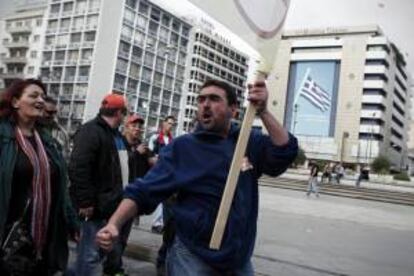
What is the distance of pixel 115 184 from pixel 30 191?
1094 millimetres

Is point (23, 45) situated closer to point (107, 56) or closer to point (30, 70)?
point (30, 70)

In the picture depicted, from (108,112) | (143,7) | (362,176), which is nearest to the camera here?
(108,112)

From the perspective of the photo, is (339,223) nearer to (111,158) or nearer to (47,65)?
(111,158)

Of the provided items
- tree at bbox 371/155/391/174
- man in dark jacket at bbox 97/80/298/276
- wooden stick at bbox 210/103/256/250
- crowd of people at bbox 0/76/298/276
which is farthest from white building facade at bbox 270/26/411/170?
wooden stick at bbox 210/103/256/250

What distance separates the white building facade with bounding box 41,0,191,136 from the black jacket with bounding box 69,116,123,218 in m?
79.0

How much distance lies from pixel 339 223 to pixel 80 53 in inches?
2962

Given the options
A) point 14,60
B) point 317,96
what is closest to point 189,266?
point 14,60

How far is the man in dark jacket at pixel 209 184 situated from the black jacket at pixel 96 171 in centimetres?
154

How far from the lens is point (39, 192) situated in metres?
3.32

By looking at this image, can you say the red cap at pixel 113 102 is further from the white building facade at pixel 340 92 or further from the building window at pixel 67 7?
the building window at pixel 67 7

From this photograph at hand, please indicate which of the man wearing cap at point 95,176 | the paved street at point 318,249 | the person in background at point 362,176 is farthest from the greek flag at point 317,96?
the man wearing cap at point 95,176

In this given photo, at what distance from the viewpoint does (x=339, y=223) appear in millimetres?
13883

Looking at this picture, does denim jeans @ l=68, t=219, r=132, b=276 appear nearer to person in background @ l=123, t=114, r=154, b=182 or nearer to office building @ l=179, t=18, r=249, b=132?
person in background @ l=123, t=114, r=154, b=182

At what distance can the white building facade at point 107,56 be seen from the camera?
83812 millimetres
